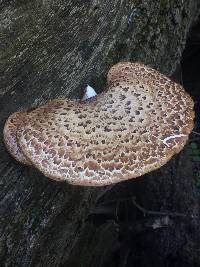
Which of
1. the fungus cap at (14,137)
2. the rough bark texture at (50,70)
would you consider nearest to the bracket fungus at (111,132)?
the fungus cap at (14,137)

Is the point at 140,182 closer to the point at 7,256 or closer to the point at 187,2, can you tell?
the point at 187,2

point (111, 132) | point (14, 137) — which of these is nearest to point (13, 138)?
point (14, 137)

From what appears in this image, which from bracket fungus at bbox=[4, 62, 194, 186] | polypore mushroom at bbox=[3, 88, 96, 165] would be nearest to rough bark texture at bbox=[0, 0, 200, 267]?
polypore mushroom at bbox=[3, 88, 96, 165]

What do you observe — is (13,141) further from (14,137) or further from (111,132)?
(111,132)

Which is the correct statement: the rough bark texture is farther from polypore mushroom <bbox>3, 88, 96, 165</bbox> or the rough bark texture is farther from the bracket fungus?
the bracket fungus

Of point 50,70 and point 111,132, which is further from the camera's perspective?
point 50,70

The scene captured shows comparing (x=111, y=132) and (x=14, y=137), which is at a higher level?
(x=14, y=137)
